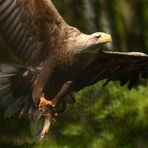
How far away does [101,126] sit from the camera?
6.05 meters

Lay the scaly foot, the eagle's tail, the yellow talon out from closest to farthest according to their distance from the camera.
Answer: the scaly foot < the yellow talon < the eagle's tail

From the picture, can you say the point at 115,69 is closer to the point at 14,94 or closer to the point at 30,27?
the point at 14,94

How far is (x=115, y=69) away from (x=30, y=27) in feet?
2.81

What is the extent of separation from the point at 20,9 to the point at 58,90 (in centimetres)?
60

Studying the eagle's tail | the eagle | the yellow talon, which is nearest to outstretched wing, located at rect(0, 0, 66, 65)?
the eagle

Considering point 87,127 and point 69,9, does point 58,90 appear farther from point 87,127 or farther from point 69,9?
point 69,9

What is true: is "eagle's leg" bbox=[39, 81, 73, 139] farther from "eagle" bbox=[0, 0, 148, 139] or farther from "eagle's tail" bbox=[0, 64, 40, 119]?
"eagle's tail" bbox=[0, 64, 40, 119]

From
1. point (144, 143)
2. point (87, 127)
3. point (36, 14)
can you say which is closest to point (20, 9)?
point (36, 14)

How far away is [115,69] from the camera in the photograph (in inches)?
241

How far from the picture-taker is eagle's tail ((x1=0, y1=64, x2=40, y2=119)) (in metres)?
5.75

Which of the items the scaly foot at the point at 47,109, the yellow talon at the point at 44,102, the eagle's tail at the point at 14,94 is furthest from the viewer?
the eagle's tail at the point at 14,94

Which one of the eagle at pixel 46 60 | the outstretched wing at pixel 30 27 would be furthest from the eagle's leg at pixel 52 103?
the outstretched wing at pixel 30 27

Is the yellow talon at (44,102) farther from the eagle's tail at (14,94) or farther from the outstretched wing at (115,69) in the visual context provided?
the eagle's tail at (14,94)

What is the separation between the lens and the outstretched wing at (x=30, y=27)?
A: 5.34m
